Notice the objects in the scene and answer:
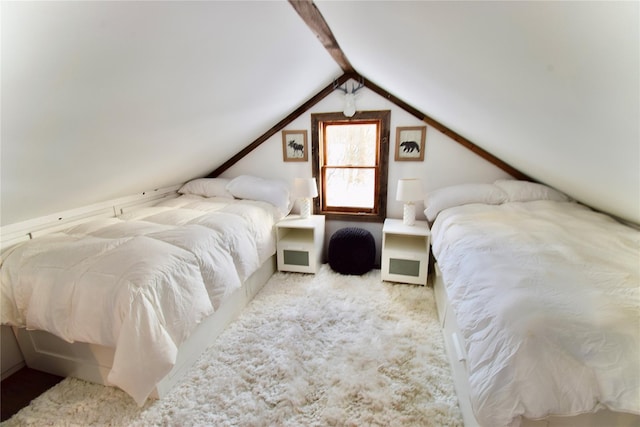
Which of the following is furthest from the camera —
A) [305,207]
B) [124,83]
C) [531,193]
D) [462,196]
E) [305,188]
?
[305,207]

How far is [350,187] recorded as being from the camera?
3.22m

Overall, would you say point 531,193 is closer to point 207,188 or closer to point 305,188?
point 305,188

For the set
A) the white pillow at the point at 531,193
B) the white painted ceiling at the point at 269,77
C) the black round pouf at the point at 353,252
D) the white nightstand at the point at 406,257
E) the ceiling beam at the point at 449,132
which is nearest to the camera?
the white painted ceiling at the point at 269,77

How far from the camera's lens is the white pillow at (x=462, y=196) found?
2510 millimetres

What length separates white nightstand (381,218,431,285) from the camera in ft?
8.42

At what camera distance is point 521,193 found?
8.07ft

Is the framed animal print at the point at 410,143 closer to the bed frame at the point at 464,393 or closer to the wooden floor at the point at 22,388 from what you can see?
the bed frame at the point at 464,393

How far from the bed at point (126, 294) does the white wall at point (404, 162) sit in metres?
1.27

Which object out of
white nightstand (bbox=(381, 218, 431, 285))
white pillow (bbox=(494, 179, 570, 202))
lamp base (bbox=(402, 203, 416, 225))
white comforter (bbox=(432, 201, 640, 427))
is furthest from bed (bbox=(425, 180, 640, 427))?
lamp base (bbox=(402, 203, 416, 225))

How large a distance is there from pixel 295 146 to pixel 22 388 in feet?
9.22

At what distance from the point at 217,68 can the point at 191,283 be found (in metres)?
1.24

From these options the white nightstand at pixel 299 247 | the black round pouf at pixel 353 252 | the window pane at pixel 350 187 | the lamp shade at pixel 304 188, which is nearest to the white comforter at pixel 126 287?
the white nightstand at pixel 299 247

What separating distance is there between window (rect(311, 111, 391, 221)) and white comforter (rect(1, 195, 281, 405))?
1.49 m

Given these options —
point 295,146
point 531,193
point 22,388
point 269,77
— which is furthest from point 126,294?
point 531,193
